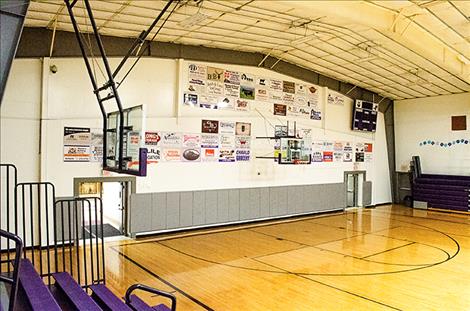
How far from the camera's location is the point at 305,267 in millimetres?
6586

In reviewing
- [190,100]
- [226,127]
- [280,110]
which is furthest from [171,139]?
[280,110]

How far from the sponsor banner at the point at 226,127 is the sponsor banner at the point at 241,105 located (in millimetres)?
447

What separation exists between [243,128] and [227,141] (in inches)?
23.8

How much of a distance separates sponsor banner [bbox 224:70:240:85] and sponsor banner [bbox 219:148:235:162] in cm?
168

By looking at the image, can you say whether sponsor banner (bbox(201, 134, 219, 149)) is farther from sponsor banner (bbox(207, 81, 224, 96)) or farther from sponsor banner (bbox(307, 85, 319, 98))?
sponsor banner (bbox(307, 85, 319, 98))

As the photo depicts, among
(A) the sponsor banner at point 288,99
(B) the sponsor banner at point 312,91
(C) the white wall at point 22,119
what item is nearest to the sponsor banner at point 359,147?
(B) the sponsor banner at point 312,91

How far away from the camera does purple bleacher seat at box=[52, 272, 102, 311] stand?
12.2ft

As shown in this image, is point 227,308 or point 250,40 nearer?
point 227,308

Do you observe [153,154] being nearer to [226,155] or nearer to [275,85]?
[226,155]

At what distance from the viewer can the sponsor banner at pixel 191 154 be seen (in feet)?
30.3

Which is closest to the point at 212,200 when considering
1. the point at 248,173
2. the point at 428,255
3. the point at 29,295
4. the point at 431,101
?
the point at 248,173

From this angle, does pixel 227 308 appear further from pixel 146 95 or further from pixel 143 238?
pixel 146 95

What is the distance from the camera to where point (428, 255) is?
7441mm

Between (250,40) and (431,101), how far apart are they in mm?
7918
